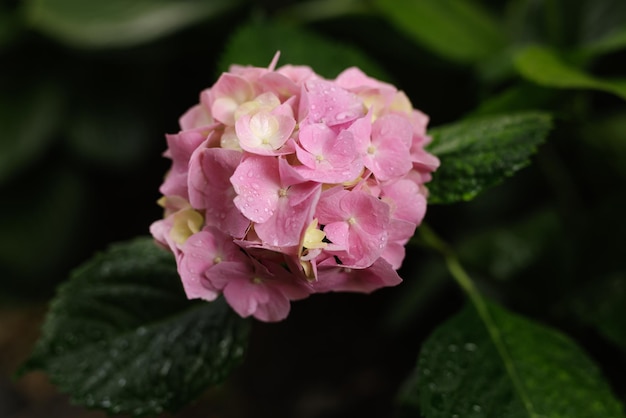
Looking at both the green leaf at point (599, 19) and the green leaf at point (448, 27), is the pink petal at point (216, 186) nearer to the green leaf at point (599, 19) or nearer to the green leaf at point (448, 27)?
the green leaf at point (448, 27)

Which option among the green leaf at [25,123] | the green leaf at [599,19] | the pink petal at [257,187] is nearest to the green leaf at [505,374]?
the pink petal at [257,187]

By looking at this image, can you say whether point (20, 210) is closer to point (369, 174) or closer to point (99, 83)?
point (99, 83)

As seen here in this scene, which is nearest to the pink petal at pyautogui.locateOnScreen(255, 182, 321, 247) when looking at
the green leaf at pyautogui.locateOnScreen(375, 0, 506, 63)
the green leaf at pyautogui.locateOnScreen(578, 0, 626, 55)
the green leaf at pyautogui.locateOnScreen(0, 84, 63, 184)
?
the green leaf at pyautogui.locateOnScreen(375, 0, 506, 63)

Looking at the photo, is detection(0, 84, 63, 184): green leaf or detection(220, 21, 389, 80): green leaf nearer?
detection(220, 21, 389, 80): green leaf

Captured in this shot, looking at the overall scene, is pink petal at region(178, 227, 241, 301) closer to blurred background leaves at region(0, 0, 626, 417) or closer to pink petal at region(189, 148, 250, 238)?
pink petal at region(189, 148, 250, 238)

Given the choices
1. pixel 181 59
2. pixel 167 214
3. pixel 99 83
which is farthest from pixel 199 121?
pixel 99 83
